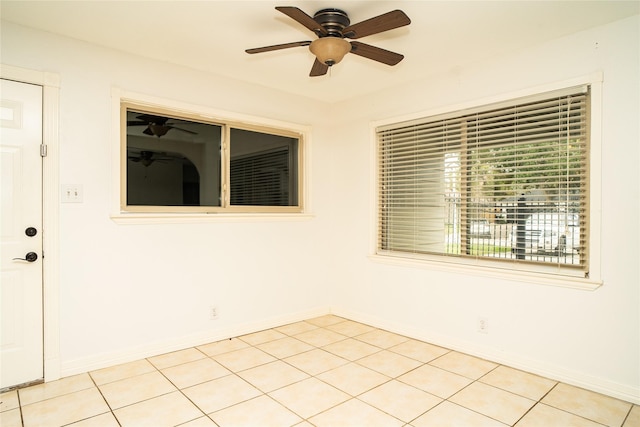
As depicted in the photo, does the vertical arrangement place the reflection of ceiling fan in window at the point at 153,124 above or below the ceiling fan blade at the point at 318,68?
below

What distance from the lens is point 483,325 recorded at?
3.13 meters

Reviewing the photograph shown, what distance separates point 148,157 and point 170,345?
1622 mm

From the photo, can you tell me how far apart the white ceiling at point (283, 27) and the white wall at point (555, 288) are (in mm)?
180

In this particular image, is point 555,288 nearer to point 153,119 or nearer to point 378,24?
point 378,24

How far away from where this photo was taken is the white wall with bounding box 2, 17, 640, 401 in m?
2.49

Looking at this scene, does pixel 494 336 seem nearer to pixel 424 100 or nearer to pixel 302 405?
pixel 302 405

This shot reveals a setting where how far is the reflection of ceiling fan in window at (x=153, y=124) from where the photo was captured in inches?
124

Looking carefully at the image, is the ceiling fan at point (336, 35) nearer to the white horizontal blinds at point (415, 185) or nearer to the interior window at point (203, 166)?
the white horizontal blinds at point (415, 185)

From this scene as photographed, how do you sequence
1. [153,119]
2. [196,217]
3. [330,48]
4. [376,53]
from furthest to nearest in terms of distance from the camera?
[196,217]
[153,119]
[376,53]
[330,48]

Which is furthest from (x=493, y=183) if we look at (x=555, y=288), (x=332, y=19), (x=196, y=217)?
(x=196, y=217)

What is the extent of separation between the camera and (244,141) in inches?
150

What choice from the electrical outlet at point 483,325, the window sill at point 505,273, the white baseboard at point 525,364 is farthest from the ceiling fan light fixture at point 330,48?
the white baseboard at point 525,364

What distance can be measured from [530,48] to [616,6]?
2.01 ft

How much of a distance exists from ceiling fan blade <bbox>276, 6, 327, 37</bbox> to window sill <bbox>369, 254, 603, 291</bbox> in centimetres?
221
